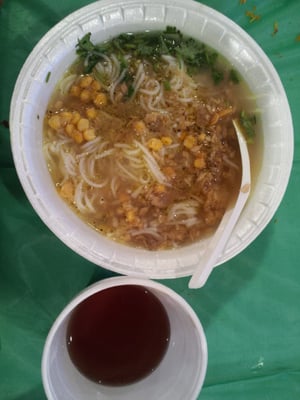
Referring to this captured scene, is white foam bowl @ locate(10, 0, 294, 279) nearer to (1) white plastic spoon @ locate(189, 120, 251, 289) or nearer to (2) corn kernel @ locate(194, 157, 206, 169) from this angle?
(1) white plastic spoon @ locate(189, 120, 251, 289)

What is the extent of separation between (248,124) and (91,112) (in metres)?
0.58

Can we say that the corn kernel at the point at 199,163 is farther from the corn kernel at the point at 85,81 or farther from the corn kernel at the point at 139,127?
the corn kernel at the point at 85,81

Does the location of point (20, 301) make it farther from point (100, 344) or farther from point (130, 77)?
point (130, 77)

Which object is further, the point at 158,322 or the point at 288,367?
the point at 288,367

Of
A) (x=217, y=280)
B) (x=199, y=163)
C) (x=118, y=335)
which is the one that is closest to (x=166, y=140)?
(x=199, y=163)

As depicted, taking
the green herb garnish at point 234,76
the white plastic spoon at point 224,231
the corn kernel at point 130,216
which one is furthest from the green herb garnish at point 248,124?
the corn kernel at point 130,216

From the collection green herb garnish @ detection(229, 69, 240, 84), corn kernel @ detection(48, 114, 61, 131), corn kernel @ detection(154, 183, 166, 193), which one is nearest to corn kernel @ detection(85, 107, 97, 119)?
corn kernel @ detection(48, 114, 61, 131)

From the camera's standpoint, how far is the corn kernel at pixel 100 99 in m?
1.74

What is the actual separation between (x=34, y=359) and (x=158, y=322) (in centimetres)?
49

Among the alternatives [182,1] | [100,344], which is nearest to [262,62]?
[182,1]

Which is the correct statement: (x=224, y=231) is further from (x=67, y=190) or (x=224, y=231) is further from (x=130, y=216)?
(x=67, y=190)

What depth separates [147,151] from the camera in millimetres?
1780

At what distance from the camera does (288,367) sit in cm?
196

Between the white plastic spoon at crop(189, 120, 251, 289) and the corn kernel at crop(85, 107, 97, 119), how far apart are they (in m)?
0.54
